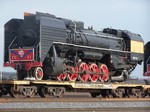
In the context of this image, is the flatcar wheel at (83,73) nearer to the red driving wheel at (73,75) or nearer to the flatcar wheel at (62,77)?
the red driving wheel at (73,75)

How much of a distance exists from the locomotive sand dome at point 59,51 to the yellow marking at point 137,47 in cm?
101

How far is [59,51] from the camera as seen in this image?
54.6 feet

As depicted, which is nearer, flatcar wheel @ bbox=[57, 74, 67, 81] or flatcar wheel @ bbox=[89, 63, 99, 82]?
flatcar wheel @ bbox=[57, 74, 67, 81]

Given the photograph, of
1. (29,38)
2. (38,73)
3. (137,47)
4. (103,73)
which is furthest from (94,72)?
(137,47)

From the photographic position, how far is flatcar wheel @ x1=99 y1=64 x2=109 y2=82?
18703 millimetres

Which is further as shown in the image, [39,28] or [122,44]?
[122,44]

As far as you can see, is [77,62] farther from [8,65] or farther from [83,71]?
[8,65]

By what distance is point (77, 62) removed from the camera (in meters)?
17.5

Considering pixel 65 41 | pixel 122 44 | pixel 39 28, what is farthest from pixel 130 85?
pixel 39 28

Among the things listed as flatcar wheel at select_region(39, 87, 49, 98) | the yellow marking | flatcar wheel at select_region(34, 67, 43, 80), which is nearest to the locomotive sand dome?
flatcar wheel at select_region(34, 67, 43, 80)

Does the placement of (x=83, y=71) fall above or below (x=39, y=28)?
below

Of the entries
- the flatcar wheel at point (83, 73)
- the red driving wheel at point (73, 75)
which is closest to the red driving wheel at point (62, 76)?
the red driving wheel at point (73, 75)

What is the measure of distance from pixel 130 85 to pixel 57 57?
5356mm

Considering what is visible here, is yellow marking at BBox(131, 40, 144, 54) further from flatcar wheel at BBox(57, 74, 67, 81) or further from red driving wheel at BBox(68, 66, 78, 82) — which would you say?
flatcar wheel at BBox(57, 74, 67, 81)
